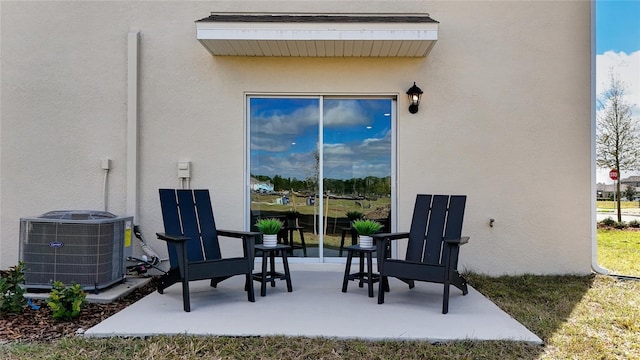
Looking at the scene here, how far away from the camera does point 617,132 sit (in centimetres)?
1002

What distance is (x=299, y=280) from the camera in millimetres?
4734

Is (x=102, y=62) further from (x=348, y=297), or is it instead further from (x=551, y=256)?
(x=551, y=256)

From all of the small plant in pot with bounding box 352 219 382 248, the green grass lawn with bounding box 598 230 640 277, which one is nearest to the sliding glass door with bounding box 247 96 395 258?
the small plant in pot with bounding box 352 219 382 248

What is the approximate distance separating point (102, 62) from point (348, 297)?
417 cm

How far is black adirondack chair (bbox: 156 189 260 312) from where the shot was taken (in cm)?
362

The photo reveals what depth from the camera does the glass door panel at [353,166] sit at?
213 inches

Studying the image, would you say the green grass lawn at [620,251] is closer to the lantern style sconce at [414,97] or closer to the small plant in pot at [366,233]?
the lantern style sconce at [414,97]

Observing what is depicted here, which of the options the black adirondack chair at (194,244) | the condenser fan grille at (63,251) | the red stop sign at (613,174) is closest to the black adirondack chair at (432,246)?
the black adirondack chair at (194,244)

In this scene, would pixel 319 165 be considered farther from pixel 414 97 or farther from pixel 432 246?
pixel 432 246

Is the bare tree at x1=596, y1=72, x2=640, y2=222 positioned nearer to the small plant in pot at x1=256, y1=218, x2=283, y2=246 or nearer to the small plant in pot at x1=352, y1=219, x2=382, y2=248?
the small plant in pot at x1=352, y1=219, x2=382, y2=248

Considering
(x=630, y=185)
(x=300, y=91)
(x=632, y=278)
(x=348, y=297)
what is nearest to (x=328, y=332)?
(x=348, y=297)

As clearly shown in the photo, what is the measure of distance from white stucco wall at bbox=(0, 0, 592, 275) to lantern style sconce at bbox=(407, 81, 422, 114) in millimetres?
93

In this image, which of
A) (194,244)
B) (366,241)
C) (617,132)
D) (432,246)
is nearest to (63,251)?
(194,244)

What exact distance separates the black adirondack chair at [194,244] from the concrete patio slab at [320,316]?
20 centimetres
